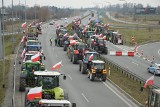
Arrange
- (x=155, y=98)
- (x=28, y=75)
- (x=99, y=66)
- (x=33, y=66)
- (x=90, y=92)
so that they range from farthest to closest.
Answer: (x=99, y=66) → (x=90, y=92) → (x=33, y=66) → (x=28, y=75) → (x=155, y=98)

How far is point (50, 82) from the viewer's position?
21.4 metres

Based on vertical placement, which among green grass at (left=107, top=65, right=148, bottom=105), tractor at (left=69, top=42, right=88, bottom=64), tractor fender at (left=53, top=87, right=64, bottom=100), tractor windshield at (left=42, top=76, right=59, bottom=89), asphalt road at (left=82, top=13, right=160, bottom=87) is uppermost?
tractor windshield at (left=42, top=76, right=59, bottom=89)

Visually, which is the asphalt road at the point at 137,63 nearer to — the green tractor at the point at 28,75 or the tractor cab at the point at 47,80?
the green tractor at the point at 28,75

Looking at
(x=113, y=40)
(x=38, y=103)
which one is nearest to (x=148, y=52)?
(x=113, y=40)

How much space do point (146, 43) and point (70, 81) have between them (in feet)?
143

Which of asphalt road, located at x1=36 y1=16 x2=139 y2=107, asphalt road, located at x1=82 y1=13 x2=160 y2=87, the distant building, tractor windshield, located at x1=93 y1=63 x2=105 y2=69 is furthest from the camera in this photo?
the distant building

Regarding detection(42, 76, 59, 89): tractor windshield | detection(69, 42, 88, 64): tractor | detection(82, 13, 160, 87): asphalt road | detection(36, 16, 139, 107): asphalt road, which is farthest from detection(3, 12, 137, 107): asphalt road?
detection(82, 13, 160, 87): asphalt road

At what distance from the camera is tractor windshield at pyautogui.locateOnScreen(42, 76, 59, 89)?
21.3 m

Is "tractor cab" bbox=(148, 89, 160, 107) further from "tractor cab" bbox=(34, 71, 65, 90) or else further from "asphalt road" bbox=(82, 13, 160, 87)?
"asphalt road" bbox=(82, 13, 160, 87)

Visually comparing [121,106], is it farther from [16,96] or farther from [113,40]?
[113,40]

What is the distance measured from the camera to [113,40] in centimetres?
7025

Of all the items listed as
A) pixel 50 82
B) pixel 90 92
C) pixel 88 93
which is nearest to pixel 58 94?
pixel 50 82

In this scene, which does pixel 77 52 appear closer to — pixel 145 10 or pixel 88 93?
pixel 88 93

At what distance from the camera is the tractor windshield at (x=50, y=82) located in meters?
21.3
